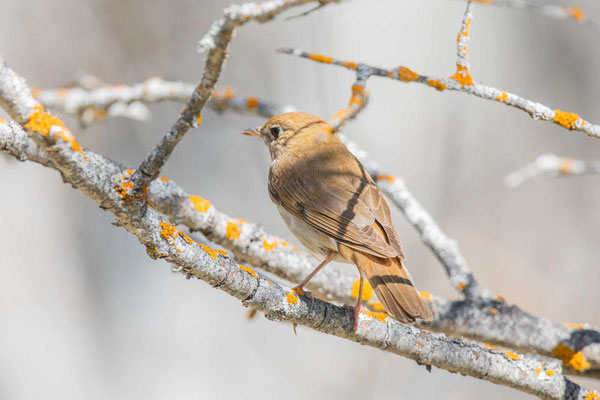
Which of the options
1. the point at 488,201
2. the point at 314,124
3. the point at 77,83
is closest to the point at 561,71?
the point at 488,201

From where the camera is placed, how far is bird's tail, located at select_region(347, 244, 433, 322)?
2.71m

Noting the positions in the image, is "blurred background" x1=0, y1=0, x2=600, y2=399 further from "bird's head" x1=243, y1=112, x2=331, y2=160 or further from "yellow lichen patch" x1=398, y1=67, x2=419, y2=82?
"yellow lichen patch" x1=398, y1=67, x2=419, y2=82

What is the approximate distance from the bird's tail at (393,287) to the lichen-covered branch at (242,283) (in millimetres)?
106

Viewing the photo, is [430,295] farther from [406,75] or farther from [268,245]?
[406,75]

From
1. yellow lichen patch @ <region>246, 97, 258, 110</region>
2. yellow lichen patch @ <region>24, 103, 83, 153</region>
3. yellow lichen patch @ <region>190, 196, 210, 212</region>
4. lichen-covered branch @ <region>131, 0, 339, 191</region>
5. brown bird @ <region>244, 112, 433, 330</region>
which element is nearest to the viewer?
lichen-covered branch @ <region>131, 0, 339, 191</region>

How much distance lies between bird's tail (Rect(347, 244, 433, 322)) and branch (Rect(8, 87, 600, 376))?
322 millimetres

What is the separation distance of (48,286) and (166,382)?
1.09m

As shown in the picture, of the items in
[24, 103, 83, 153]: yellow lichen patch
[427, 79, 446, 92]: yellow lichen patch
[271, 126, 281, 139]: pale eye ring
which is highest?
[271, 126, 281, 139]: pale eye ring

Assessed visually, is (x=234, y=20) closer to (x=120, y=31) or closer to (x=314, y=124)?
(x=314, y=124)

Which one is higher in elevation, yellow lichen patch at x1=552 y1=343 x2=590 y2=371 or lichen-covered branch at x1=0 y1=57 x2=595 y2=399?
yellow lichen patch at x1=552 y1=343 x2=590 y2=371

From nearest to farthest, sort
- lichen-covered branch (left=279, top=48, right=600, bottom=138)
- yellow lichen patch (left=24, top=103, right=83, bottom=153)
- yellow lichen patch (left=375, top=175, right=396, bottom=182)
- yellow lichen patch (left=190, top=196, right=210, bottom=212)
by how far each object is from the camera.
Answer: yellow lichen patch (left=24, top=103, right=83, bottom=153), lichen-covered branch (left=279, top=48, right=600, bottom=138), yellow lichen patch (left=190, top=196, right=210, bottom=212), yellow lichen patch (left=375, top=175, right=396, bottom=182)

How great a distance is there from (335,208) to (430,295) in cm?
65

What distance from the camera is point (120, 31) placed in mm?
5285

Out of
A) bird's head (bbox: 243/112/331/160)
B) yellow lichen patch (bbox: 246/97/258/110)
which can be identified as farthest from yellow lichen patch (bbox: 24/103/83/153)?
yellow lichen patch (bbox: 246/97/258/110)
